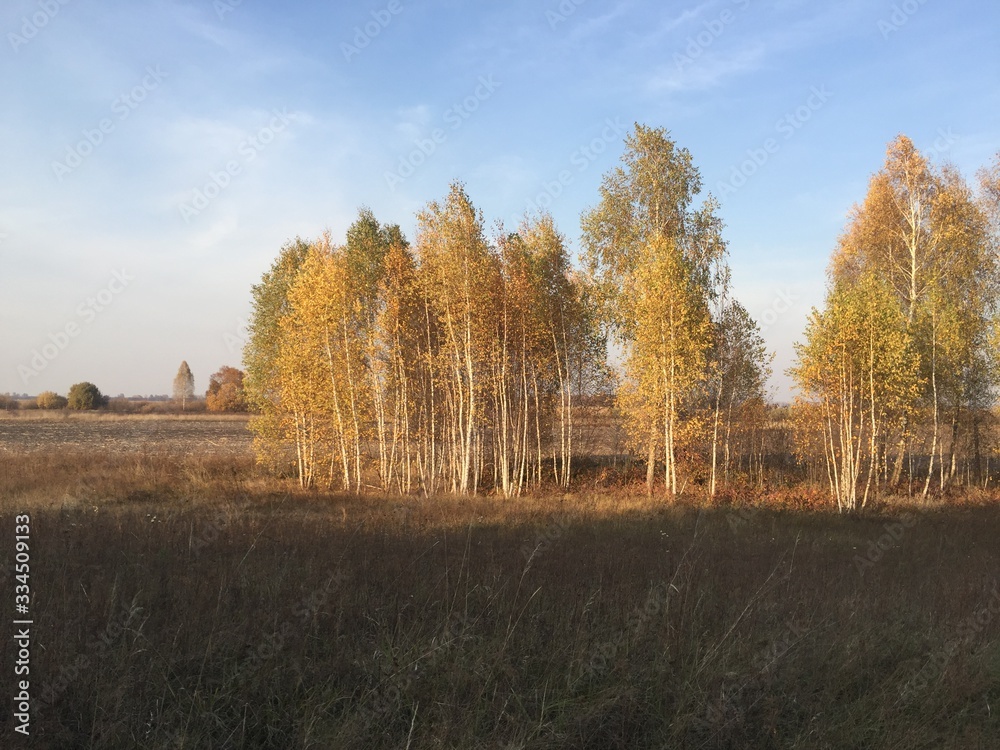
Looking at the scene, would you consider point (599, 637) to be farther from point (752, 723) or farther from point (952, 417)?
point (952, 417)

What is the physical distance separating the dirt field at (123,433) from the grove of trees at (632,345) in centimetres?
1224

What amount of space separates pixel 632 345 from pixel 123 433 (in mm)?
43352

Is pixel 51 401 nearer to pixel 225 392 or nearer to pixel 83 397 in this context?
pixel 83 397

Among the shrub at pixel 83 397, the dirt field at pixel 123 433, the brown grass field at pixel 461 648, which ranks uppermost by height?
the shrub at pixel 83 397

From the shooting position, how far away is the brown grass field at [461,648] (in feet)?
12.9

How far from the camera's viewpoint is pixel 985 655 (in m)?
5.54

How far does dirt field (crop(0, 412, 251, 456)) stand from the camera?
3819 cm

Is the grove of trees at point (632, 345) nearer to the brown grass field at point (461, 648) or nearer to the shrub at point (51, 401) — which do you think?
the brown grass field at point (461, 648)

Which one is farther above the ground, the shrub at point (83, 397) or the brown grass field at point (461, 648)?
the shrub at point (83, 397)

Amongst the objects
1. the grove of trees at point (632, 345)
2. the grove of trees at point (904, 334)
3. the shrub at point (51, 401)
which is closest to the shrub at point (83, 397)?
the shrub at point (51, 401)

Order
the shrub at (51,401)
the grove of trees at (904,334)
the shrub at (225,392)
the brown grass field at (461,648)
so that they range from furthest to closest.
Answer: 1. the shrub at (225,392)
2. the shrub at (51,401)
3. the grove of trees at (904,334)
4. the brown grass field at (461,648)

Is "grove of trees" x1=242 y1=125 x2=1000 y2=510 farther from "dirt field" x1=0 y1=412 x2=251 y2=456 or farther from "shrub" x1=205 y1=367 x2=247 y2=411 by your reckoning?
"shrub" x1=205 y1=367 x2=247 y2=411

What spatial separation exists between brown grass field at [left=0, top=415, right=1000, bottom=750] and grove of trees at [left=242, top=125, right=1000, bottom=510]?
53.0ft

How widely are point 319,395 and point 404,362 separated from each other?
146 inches
